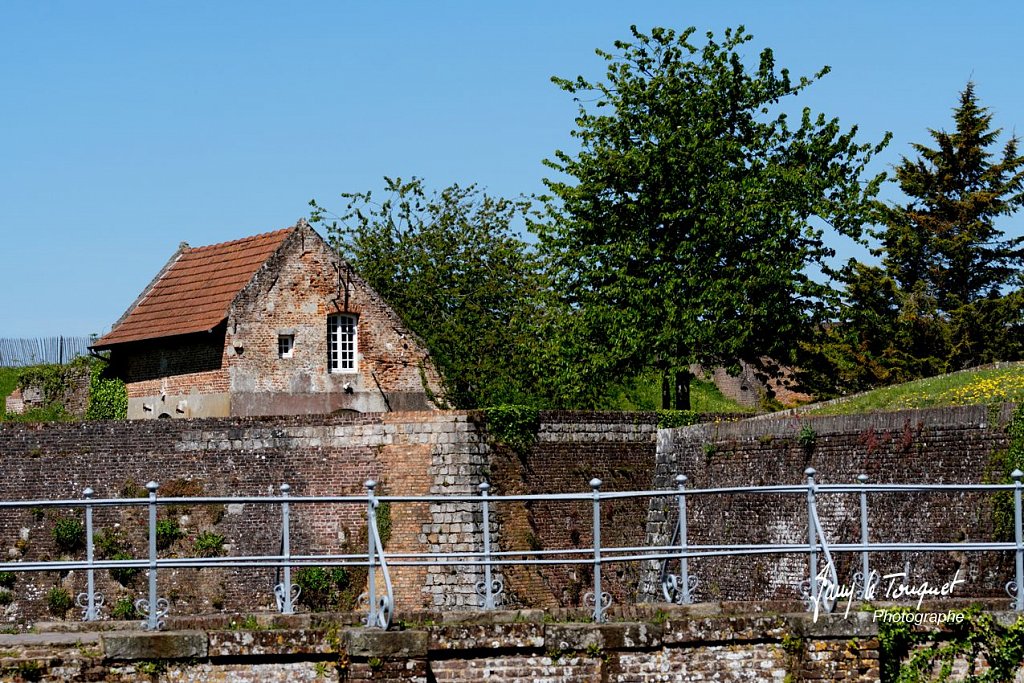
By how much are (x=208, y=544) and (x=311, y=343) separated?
9136 millimetres

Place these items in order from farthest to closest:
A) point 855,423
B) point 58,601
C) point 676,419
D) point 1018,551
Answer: point 676,419, point 58,601, point 855,423, point 1018,551

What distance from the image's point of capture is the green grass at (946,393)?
21703mm

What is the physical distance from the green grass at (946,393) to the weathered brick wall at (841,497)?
110 centimetres

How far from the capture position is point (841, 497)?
21.3m

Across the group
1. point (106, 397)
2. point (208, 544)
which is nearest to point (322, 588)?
point (208, 544)

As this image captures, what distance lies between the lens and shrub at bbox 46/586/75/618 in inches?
1028

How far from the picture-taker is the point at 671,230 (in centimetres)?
3712

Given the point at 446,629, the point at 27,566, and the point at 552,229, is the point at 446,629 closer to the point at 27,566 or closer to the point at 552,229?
the point at 27,566

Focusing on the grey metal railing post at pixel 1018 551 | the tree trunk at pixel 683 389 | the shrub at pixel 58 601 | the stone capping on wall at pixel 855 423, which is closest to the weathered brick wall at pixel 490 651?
the grey metal railing post at pixel 1018 551

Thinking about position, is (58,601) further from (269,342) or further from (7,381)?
(7,381)

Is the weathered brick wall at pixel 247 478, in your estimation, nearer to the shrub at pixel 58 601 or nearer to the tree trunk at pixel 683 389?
the shrub at pixel 58 601

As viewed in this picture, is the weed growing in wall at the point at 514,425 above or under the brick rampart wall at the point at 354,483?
above

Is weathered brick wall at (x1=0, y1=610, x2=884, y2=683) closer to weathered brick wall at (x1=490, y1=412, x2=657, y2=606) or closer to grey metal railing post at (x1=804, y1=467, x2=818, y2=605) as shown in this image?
grey metal railing post at (x1=804, y1=467, x2=818, y2=605)

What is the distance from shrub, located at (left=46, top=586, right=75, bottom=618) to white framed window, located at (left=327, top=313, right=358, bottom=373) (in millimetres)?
10967
